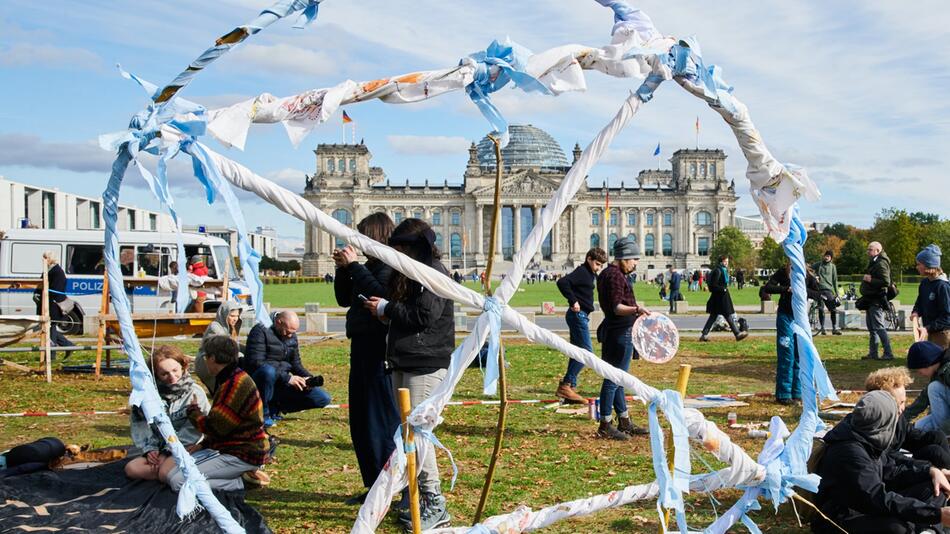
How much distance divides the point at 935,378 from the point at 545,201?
12064cm

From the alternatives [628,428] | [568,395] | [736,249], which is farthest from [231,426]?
[736,249]

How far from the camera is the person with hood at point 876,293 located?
13469 millimetres

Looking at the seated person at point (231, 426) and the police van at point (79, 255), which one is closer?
the seated person at point (231, 426)

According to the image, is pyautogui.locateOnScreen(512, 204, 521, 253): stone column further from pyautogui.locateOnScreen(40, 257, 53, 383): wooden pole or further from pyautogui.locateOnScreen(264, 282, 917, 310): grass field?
pyautogui.locateOnScreen(40, 257, 53, 383): wooden pole

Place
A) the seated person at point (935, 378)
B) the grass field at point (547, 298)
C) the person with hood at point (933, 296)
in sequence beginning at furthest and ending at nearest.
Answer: the grass field at point (547, 298)
the person with hood at point (933, 296)
the seated person at point (935, 378)

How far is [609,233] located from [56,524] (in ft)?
405

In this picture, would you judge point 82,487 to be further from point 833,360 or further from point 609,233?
point 609,233

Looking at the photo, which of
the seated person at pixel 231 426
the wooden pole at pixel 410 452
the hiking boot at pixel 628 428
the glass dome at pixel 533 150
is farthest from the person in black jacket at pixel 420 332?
the glass dome at pixel 533 150

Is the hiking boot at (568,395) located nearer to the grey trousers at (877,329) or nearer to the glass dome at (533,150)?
the grey trousers at (877,329)

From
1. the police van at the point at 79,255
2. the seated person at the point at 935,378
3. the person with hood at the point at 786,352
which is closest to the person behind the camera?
the seated person at the point at 935,378

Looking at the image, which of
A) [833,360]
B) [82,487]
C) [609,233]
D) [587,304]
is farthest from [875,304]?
[609,233]

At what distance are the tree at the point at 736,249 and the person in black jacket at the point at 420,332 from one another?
89.7m

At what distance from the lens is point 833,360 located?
45.5 feet

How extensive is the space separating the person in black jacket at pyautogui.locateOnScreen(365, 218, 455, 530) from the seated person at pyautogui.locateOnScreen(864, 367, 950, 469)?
2.51m
